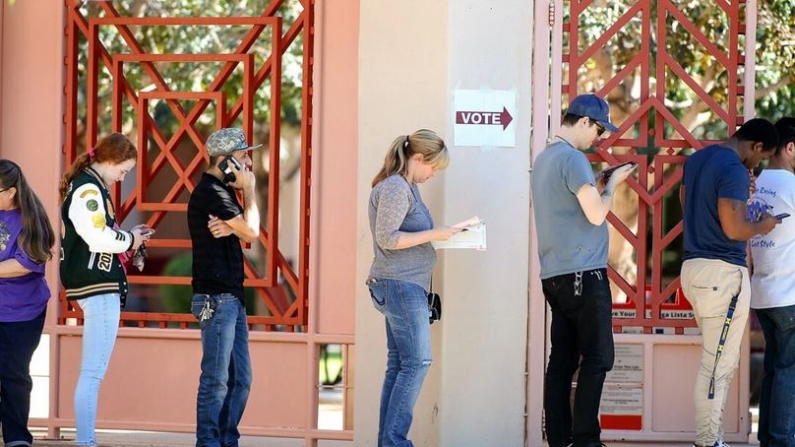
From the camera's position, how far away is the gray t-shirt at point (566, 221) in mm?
5895

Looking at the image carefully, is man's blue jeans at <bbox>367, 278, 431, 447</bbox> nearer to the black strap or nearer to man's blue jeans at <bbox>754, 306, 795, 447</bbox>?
the black strap

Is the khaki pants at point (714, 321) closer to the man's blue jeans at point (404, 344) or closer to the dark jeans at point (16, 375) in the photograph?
the man's blue jeans at point (404, 344)

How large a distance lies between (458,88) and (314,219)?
1151 mm

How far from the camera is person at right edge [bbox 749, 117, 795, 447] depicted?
6.38 meters

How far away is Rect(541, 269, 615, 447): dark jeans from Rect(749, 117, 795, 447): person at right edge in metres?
1.03

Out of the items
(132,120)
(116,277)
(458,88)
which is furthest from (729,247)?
(132,120)

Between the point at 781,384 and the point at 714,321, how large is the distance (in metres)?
0.50

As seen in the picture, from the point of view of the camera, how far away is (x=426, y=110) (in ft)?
22.3

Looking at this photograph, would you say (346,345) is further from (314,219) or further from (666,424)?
(666,424)

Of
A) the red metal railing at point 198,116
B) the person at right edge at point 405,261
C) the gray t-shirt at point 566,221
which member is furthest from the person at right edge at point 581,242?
the red metal railing at point 198,116

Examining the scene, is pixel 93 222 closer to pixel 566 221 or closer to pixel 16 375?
pixel 16 375

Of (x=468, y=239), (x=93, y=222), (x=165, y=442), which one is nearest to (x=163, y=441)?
(x=165, y=442)

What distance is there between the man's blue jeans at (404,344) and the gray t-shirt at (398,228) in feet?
0.18

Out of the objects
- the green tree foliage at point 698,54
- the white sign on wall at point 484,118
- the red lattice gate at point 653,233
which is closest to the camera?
the white sign on wall at point 484,118
